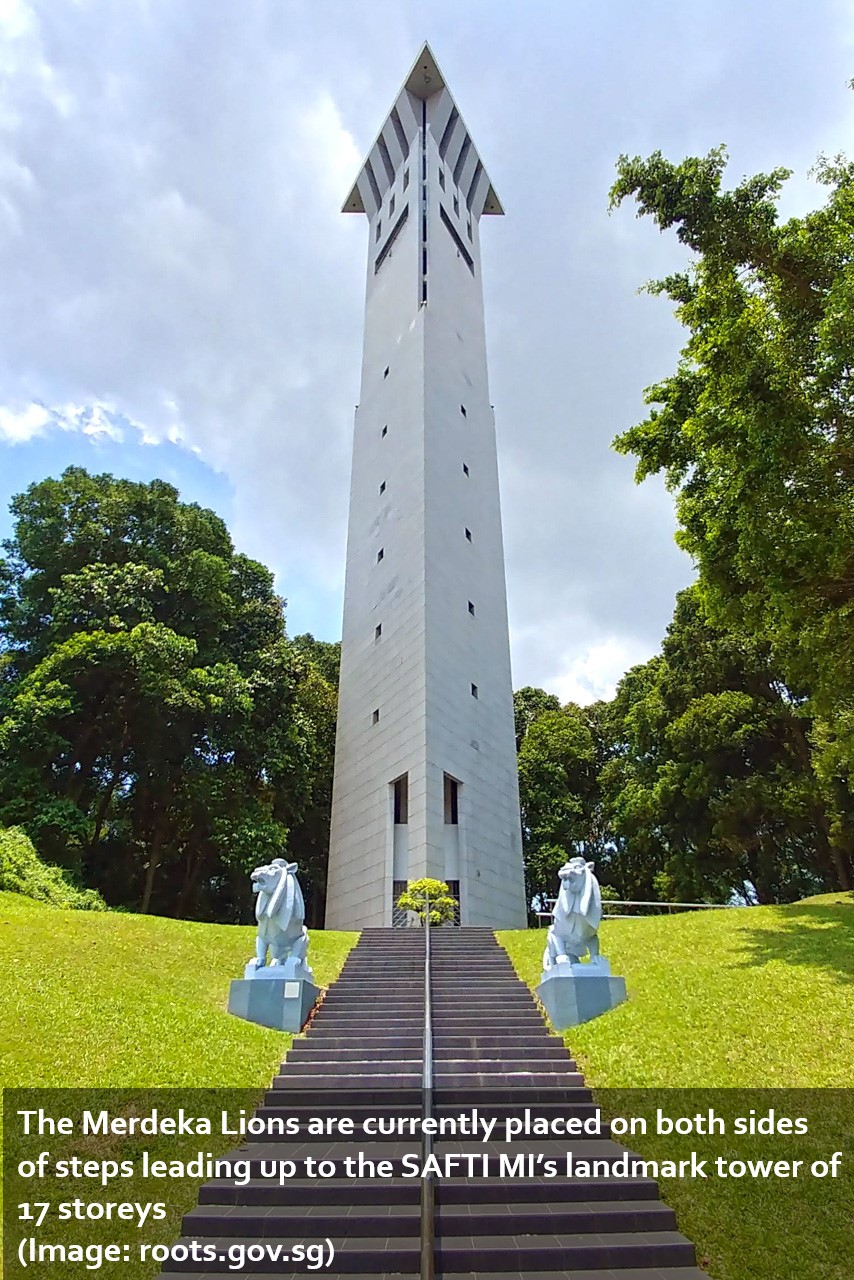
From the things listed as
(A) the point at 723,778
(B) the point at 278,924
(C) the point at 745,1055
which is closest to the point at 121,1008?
(B) the point at 278,924

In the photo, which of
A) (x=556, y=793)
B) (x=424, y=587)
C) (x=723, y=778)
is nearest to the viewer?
(x=723, y=778)

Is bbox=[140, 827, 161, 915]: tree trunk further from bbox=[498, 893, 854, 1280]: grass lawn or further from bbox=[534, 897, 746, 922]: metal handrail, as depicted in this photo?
bbox=[498, 893, 854, 1280]: grass lawn

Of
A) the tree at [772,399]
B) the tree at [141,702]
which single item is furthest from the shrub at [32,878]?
the tree at [772,399]

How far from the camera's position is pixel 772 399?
8844 millimetres

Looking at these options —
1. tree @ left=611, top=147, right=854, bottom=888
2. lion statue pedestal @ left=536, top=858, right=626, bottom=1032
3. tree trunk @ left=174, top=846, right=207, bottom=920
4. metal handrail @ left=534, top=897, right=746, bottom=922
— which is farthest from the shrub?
tree @ left=611, top=147, right=854, bottom=888

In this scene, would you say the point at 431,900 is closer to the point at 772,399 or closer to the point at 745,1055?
the point at 745,1055

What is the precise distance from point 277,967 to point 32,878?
26.5ft

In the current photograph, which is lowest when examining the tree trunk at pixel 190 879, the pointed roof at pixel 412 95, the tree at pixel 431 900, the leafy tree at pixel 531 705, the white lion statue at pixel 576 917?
the white lion statue at pixel 576 917

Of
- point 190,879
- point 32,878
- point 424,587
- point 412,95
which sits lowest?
point 32,878

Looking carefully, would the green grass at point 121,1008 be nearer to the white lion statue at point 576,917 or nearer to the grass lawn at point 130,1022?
the grass lawn at point 130,1022

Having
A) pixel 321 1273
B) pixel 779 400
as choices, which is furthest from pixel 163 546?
pixel 321 1273

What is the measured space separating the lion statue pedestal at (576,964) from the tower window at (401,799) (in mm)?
10558

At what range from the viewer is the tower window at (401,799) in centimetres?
1991

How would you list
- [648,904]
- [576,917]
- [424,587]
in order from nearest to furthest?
[576,917]
[648,904]
[424,587]
